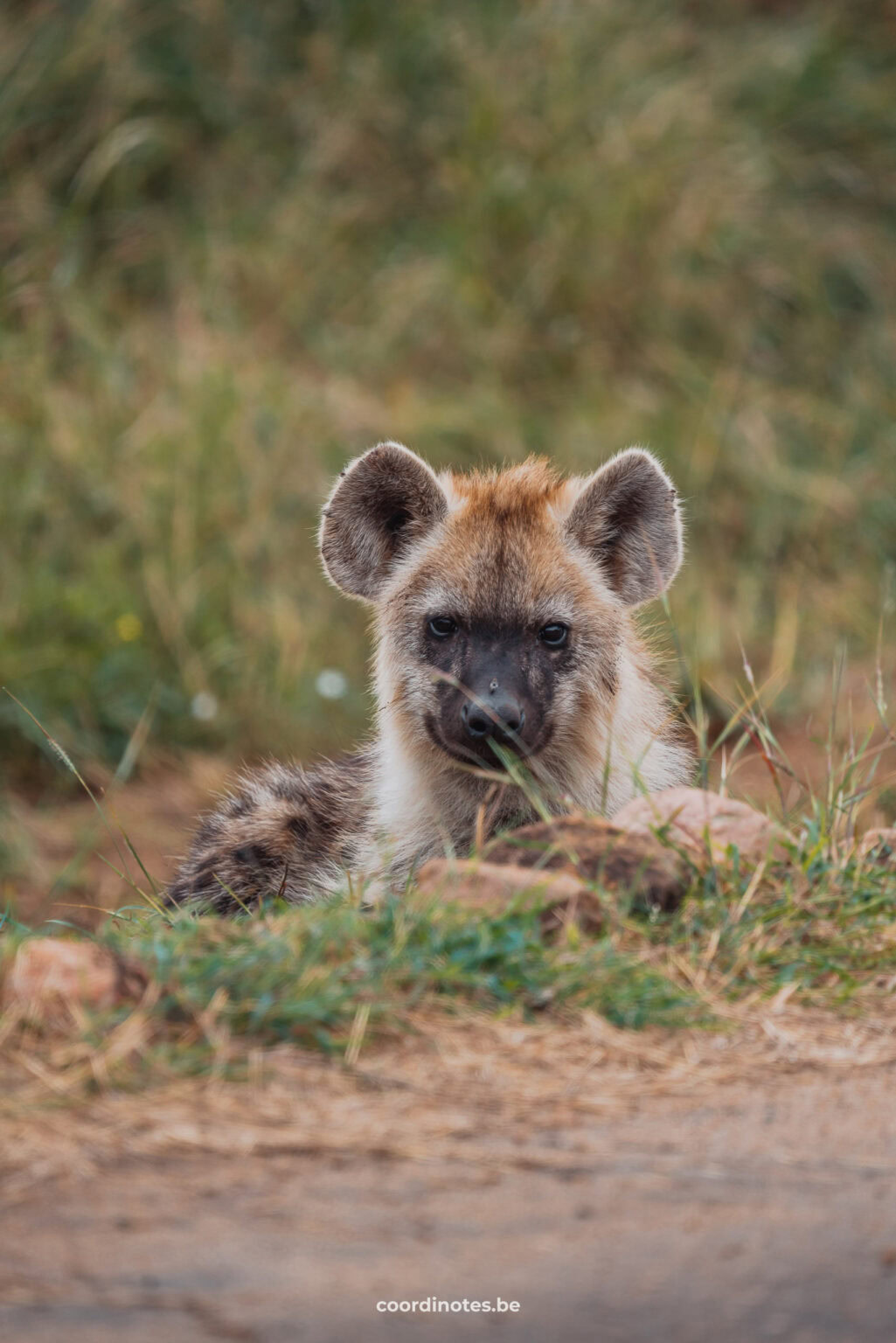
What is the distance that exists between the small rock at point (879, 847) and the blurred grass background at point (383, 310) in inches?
134

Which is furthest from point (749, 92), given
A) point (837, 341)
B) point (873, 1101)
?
point (873, 1101)

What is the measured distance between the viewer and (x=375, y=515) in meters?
4.09

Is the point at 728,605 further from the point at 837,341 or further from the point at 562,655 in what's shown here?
the point at 562,655

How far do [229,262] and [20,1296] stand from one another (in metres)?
7.02

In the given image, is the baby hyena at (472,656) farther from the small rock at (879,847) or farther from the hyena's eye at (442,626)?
the small rock at (879,847)

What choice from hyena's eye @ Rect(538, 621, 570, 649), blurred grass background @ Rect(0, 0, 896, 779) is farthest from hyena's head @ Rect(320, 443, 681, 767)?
blurred grass background @ Rect(0, 0, 896, 779)

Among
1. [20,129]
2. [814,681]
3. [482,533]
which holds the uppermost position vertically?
[20,129]

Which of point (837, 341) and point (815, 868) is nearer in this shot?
point (815, 868)

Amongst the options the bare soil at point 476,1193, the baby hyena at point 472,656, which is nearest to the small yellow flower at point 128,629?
the baby hyena at point 472,656

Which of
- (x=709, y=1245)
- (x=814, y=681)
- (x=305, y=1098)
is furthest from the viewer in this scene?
(x=814, y=681)

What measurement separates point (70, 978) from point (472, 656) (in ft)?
5.30

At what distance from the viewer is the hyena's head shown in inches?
146

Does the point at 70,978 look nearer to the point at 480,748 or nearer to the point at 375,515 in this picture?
the point at 480,748

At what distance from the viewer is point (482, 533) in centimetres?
391
